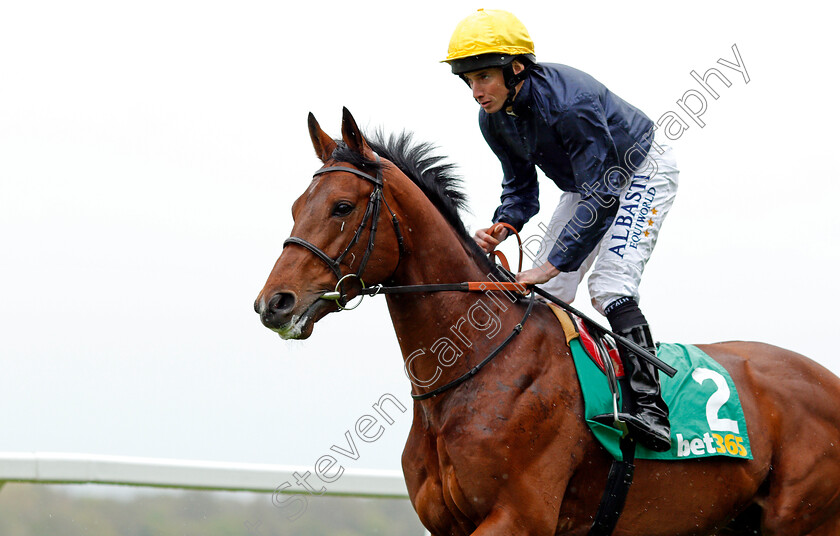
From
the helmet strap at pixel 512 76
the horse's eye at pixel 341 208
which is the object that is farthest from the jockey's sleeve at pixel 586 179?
the horse's eye at pixel 341 208

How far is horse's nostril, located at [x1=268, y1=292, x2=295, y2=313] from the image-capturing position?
2262 mm

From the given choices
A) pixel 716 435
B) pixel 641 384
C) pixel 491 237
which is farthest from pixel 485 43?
pixel 716 435

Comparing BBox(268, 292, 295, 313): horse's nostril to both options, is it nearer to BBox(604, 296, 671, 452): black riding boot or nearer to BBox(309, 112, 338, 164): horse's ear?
BBox(309, 112, 338, 164): horse's ear

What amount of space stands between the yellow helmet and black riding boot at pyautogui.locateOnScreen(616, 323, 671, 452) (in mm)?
1061

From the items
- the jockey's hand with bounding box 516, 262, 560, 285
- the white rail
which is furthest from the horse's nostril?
the white rail

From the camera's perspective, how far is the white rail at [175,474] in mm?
3971

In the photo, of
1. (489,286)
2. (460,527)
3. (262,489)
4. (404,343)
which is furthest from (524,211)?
(262,489)

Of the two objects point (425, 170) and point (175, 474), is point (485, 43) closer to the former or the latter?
point (425, 170)

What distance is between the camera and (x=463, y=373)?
2.56 meters

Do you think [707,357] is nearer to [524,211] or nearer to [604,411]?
[604,411]

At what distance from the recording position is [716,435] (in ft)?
9.23

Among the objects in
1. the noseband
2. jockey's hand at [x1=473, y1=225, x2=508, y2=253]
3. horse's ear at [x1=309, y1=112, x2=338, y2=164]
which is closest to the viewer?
the noseband

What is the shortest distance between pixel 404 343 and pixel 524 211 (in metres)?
0.95

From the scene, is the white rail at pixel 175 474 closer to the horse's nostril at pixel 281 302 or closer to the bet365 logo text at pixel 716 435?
the bet365 logo text at pixel 716 435
